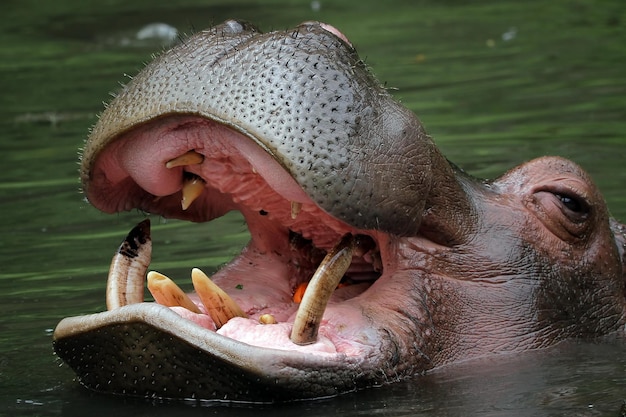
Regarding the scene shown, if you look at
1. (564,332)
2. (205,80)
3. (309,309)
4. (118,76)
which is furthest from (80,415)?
(118,76)

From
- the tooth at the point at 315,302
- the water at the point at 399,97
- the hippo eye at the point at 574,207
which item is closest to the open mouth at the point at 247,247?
the tooth at the point at 315,302

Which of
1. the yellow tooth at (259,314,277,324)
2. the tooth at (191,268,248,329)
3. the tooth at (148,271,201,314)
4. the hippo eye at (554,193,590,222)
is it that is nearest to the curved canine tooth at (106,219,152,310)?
the tooth at (148,271,201,314)

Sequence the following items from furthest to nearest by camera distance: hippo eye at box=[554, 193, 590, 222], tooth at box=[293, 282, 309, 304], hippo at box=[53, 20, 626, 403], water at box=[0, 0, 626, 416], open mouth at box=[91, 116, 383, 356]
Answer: hippo eye at box=[554, 193, 590, 222] < tooth at box=[293, 282, 309, 304] < water at box=[0, 0, 626, 416] < open mouth at box=[91, 116, 383, 356] < hippo at box=[53, 20, 626, 403]

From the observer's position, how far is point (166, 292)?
457 cm

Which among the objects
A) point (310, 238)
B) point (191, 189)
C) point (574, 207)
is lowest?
point (310, 238)

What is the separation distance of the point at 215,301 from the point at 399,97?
7182mm

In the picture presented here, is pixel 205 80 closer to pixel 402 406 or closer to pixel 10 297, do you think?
pixel 402 406

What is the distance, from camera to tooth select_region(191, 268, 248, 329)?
4.51 m

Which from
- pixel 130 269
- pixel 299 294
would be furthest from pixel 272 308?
pixel 130 269

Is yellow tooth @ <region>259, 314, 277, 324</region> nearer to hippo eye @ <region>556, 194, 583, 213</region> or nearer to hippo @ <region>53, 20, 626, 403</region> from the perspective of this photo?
hippo @ <region>53, 20, 626, 403</region>

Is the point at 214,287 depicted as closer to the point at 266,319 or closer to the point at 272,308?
the point at 266,319

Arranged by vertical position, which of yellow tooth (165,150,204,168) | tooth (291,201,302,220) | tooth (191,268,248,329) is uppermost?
yellow tooth (165,150,204,168)

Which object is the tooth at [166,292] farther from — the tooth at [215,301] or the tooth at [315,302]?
the tooth at [315,302]

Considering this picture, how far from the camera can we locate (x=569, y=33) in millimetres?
14898
